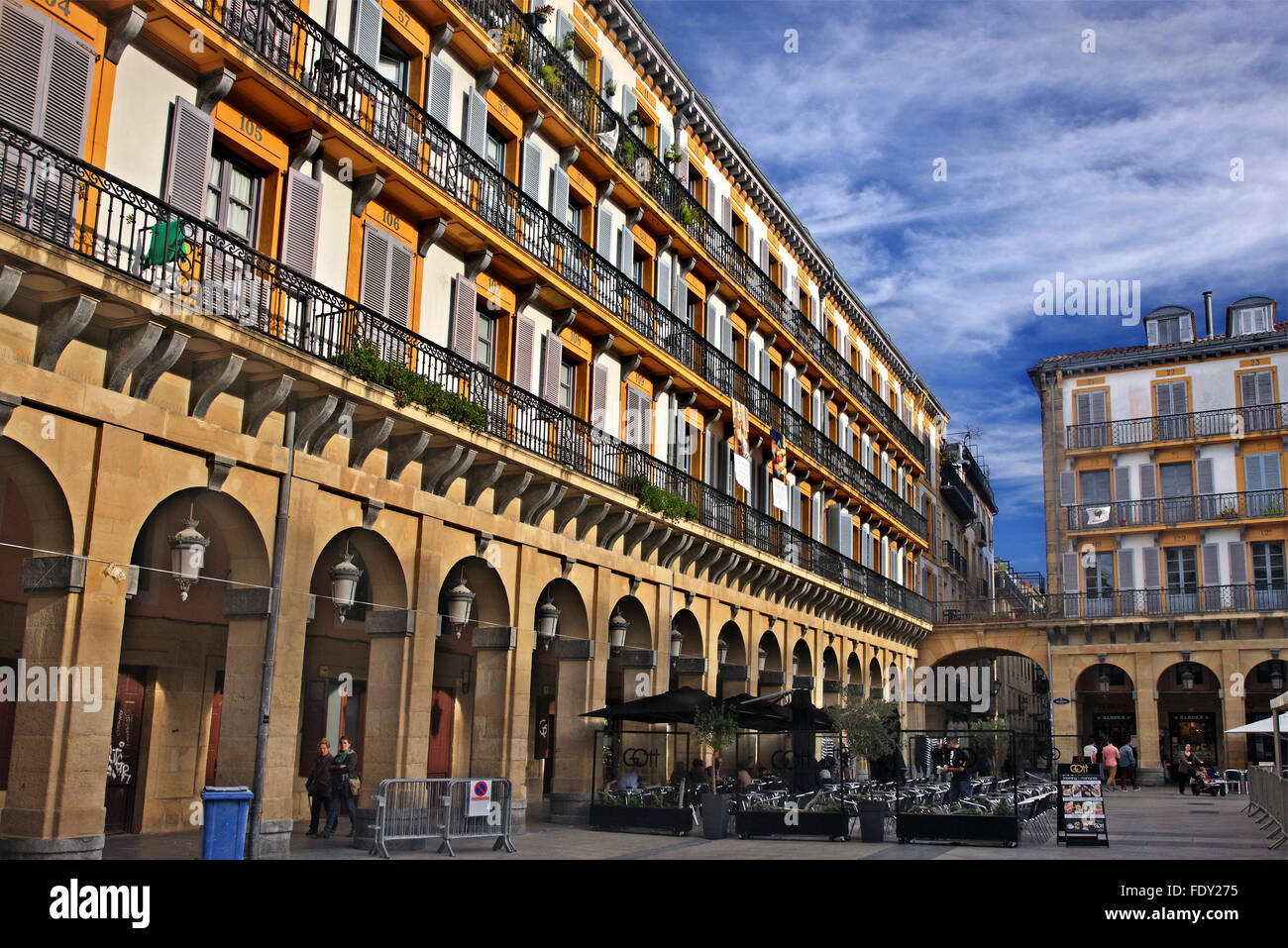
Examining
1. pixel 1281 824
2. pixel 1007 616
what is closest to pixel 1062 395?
pixel 1007 616

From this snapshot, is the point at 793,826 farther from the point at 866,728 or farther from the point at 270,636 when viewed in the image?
the point at 270,636

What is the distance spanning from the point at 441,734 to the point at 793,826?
8.27 meters

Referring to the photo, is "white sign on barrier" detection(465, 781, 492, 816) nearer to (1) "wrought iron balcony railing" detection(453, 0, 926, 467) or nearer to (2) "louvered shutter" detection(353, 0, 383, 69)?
(2) "louvered shutter" detection(353, 0, 383, 69)

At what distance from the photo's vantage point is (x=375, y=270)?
18656mm

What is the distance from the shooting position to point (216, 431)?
15.2 metres

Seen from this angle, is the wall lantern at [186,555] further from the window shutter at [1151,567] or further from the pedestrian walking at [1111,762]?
the window shutter at [1151,567]

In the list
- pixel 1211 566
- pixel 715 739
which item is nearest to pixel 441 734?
pixel 715 739

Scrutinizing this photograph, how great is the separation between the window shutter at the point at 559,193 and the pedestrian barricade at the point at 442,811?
37.9ft

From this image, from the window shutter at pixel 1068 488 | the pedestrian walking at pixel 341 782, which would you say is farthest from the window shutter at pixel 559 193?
the window shutter at pixel 1068 488

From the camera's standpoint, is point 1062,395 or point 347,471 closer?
A: point 347,471

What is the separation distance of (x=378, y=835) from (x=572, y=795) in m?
7.86

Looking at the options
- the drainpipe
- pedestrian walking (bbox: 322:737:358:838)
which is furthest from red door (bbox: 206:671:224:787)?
the drainpipe

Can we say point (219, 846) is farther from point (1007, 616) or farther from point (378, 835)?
point (1007, 616)

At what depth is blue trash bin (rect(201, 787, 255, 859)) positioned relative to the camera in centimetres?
1279
